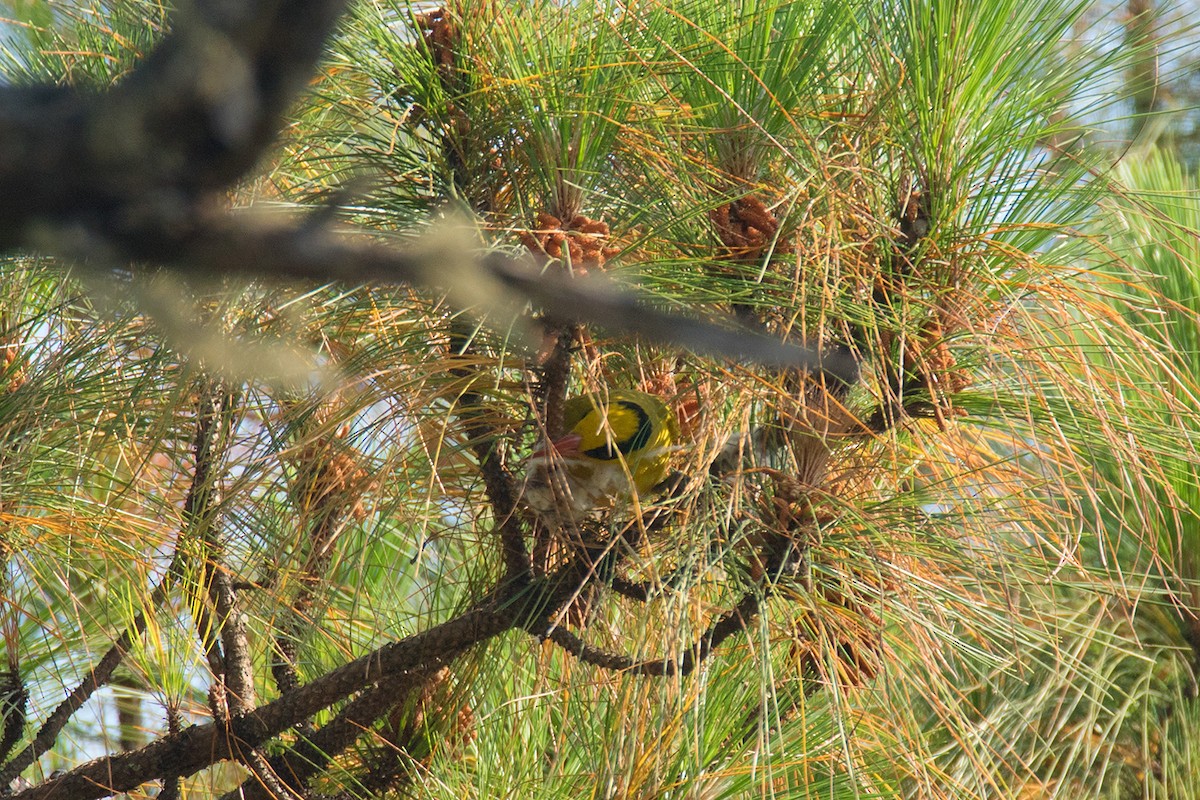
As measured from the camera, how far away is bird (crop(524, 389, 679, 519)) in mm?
963

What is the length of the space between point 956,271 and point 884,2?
23 centimetres

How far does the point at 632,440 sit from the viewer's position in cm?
99

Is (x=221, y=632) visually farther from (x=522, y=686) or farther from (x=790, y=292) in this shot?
(x=790, y=292)

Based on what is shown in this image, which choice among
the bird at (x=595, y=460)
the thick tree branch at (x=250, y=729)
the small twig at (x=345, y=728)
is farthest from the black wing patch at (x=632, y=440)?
the small twig at (x=345, y=728)

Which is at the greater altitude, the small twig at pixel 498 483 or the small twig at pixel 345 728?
the small twig at pixel 498 483

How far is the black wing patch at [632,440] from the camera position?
0.98 metres

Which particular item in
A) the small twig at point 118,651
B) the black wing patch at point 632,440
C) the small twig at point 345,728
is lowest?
the small twig at point 345,728

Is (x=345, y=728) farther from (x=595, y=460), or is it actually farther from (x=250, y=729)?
(x=595, y=460)

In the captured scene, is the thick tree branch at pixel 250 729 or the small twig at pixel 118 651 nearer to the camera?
the thick tree branch at pixel 250 729

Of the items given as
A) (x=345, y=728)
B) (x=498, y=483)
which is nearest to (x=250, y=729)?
(x=345, y=728)

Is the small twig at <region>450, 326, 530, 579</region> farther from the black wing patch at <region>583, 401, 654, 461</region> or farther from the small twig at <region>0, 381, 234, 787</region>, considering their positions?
the small twig at <region>0, 381, 234, 787</region>

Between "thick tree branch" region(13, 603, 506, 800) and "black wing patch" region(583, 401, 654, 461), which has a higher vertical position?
"black wing patch" region(583, 401, 654, 461)

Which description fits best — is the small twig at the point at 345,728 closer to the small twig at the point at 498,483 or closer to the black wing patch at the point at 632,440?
the small twig at the point at 498,483

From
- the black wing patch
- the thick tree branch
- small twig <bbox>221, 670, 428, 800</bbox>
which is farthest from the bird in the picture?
small twig <bbox>221, 670, 428, 800</bbox>
